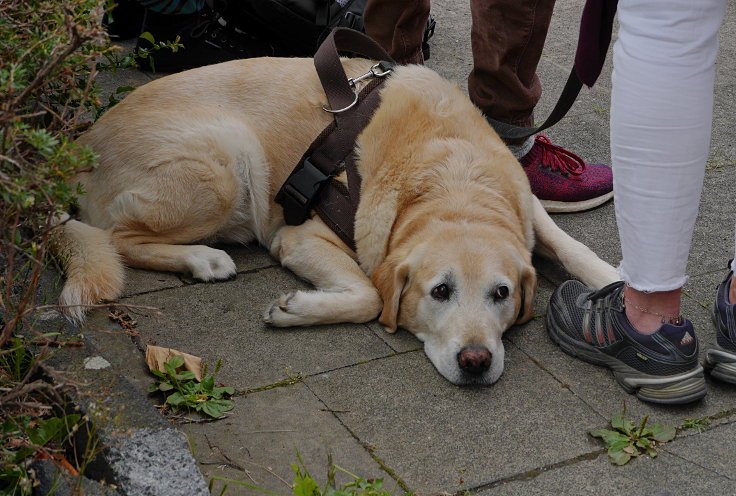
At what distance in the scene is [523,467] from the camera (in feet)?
8.53

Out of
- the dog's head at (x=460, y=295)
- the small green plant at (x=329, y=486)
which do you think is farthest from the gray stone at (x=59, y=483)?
the dog's head at (x=460, y=295)

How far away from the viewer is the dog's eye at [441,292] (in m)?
3.20

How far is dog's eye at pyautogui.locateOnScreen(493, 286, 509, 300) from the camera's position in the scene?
3209 mm

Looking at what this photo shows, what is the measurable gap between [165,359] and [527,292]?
1.39m

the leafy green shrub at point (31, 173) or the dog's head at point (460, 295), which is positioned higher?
the leafy green shrub at point (31, 173)

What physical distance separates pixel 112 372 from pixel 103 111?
1831 millimetres

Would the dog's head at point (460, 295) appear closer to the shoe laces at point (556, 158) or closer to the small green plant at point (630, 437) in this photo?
the small green plant at point (630, 437)

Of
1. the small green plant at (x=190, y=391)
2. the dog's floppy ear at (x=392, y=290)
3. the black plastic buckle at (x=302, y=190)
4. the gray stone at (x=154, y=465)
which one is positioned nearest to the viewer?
the gray stone at (x=154, y=465)

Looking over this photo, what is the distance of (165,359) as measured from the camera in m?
2.91

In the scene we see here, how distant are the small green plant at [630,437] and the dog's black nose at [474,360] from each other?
0.42 meters

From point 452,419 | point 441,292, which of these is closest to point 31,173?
point 452,419

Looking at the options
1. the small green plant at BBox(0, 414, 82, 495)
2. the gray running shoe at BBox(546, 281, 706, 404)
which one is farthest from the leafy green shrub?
the gray running shoe at BBox(546, 281, 706, 404)

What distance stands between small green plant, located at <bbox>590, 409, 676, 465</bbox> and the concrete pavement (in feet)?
0.09

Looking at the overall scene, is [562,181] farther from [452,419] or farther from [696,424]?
[452,419]
